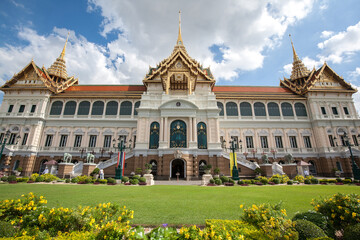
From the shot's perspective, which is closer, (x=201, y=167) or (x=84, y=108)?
(x=201, y=167)

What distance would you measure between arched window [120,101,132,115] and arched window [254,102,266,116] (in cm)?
2320

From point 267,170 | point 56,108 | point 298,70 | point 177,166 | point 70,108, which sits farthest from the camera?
point 298,70

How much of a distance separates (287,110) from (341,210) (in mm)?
32832

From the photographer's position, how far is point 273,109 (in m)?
32.2

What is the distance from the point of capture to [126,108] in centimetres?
3195

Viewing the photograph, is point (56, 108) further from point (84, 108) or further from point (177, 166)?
point (177, 166)

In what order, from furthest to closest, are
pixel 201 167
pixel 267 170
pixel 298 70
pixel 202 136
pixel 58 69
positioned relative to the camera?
pixel 298 70, pixel 58 69, pixel 202 136, pixel 201 167, pixel 267 170

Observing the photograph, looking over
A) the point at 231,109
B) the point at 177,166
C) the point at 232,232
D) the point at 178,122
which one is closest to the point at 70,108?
the point at 178,122

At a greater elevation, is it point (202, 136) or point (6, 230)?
point (202, 136)

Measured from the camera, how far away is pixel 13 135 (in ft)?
93.6

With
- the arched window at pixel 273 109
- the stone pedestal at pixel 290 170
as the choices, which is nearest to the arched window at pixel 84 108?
the stone pedestal at pixel 290 170

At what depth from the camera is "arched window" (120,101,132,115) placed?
31656mm

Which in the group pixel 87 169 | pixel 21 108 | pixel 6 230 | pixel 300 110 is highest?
pixel 300 110

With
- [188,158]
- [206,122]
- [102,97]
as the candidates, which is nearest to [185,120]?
[206,122]
